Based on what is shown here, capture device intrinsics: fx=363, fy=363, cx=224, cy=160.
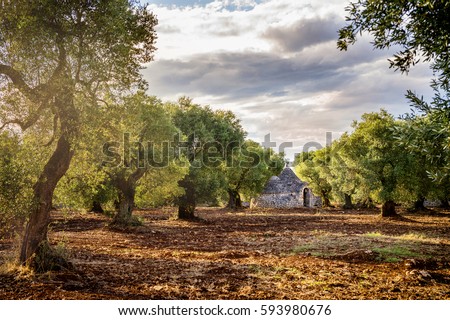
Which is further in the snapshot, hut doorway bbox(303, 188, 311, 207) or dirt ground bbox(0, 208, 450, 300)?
hut doorway bbox(303, 188, 311, 207)

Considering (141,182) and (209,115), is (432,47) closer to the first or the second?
(141,182)

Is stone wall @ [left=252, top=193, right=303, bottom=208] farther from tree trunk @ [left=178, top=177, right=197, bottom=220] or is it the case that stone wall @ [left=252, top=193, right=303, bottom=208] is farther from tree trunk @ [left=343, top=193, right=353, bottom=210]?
tree trunk @ [left=178, top=177, right=197, bottom=220]

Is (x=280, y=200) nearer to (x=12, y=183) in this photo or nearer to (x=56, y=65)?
(x=56, y=65)

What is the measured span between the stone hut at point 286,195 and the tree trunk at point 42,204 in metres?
66.5

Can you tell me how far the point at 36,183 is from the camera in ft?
41.8

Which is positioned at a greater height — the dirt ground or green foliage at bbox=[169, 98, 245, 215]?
green foliage at bbox=[169, 98, 245, 215]

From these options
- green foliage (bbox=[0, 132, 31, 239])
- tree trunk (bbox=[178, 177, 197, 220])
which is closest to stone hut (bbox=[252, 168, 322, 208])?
tree trunk (bbox=[178, 177, 197, 220])

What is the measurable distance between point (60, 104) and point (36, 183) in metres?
2.90

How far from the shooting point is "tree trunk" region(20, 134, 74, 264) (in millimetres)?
12841

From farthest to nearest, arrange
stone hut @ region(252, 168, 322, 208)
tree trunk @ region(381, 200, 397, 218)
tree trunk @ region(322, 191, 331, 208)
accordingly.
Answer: tree trunk @ region(322, 191, 331, 208) < stone hut @ region(252, 168, 322, 208) < tree trunk @ region(381, 200, 397, 218)

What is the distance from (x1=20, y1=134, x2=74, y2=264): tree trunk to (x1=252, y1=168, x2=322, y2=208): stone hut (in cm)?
6652

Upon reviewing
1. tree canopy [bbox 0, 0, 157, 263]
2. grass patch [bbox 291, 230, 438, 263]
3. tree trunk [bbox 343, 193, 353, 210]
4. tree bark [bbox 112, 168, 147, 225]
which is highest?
tree canopy [bbox 0, 0, 157, 263]

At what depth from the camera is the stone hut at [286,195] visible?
7794 cm

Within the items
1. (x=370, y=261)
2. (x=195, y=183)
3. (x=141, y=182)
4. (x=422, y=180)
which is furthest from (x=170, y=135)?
(x=422, y=180)
